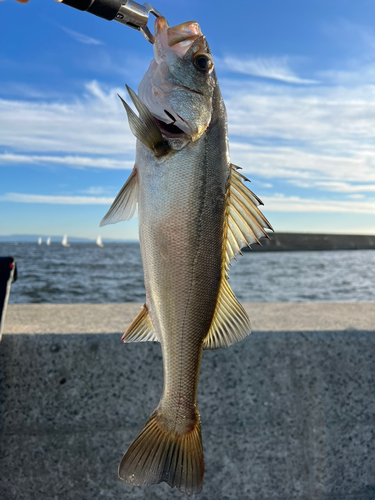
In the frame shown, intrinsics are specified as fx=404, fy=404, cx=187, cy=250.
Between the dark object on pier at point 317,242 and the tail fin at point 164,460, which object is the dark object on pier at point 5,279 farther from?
the dark object on pier at point 317,242

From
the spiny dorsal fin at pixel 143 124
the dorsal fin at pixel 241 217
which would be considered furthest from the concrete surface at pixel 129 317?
the spiny dorsal fin at pixel 143 124

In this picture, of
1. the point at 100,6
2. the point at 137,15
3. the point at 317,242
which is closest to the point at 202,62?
the point at 137,15

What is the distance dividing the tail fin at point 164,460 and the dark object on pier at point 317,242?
63707 millimetres

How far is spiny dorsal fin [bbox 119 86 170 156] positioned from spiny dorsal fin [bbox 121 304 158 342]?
691 mm

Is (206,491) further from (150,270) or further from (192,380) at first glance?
(150,270)

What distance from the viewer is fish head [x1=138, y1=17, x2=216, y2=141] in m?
1.60

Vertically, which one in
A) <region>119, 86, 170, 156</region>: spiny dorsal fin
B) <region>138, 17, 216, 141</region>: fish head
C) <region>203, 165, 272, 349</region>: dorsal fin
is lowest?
<region>203, 165, 272, 349</region>: dorsal fin

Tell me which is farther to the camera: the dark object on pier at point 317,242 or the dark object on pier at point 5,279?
the dark object on pier at point 317,242

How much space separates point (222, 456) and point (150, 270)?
7.06 feet

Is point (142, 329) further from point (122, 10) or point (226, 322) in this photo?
point (122, 10)

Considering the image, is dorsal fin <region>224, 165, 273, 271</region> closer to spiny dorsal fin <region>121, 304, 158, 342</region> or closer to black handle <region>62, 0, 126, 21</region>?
spiny dorsal fin <region>121, 304, 158, 342</region>

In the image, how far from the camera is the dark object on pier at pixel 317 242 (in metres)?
67.7

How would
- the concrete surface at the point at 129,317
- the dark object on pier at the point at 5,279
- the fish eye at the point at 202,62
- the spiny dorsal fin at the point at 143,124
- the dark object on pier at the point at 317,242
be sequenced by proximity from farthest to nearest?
the dark object on pier at the point at 317,242, the concrete surface at the point at 129,317, the dark object on pier at the point at 5,279, the fish eye at the point at 202,62, the spiny dorsal fin at the point at 143,124

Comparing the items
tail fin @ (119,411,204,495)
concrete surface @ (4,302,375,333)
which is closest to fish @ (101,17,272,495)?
tail fin @ (119,411,204,495)
